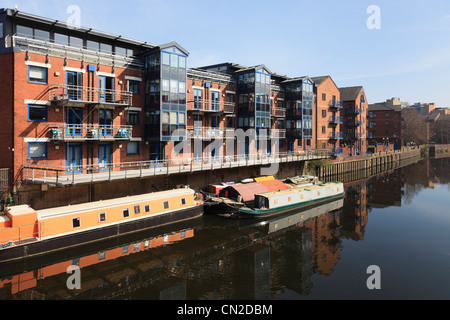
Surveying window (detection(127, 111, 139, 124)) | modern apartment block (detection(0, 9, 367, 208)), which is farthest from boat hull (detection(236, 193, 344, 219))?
window (detection(127, 111, 139, 124))

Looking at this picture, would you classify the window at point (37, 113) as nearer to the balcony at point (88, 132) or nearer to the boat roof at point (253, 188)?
the balcony at point (88, 132)

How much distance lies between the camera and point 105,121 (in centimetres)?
2997

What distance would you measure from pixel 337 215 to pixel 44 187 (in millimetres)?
28133

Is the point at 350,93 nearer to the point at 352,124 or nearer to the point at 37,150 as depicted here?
the point at 352,124

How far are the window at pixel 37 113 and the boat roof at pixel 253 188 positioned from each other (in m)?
18.8

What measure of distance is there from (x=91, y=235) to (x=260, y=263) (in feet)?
39.9

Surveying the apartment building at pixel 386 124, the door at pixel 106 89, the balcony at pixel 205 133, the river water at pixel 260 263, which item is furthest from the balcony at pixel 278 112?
the apartment building at pixel 386 124

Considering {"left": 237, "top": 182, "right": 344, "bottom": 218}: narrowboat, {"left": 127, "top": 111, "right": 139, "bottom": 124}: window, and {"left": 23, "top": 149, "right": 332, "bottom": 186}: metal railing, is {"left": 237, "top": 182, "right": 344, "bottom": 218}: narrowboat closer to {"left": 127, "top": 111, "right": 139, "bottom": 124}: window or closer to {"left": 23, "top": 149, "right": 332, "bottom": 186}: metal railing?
{"left": 23, "top": 149, "right": 332, "bottom": 186}: metal railing

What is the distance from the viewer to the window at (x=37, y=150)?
25266mm

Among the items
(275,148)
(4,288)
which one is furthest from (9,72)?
(275,148)

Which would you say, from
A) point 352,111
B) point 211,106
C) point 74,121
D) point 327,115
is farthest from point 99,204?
point 352,111

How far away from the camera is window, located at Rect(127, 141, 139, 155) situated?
105 ft

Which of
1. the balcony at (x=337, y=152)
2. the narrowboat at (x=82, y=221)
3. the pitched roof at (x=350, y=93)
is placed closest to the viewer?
the narrowboat at (x=82, y=221)
